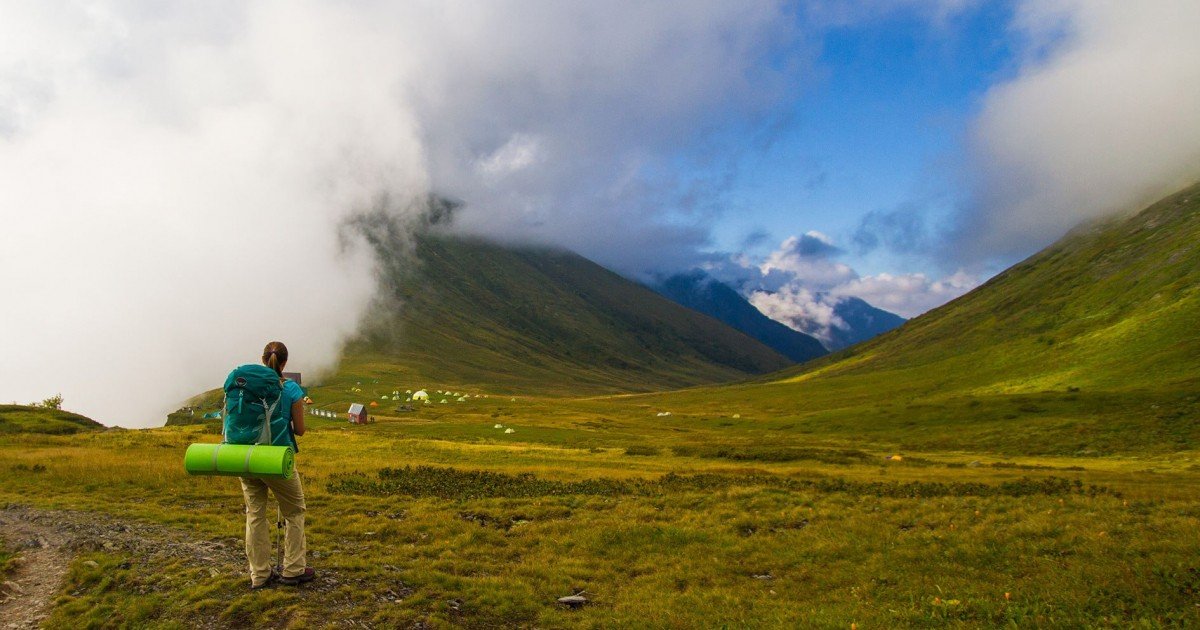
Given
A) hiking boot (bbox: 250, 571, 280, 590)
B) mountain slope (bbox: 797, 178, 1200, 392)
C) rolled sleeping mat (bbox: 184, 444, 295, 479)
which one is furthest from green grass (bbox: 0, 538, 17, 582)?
mountain slope (bbox: 797, 178, 1200, 392)

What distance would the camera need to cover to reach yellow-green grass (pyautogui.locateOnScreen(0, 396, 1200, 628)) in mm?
13516

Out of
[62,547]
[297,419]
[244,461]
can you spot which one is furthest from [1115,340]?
[62,547]

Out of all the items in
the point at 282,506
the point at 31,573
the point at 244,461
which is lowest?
the point at 31,573

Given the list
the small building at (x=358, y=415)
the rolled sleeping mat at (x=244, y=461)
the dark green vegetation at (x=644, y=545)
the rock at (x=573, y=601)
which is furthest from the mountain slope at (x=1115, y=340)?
the small building at (x=358, y=415)

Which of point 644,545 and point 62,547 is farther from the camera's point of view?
point 644,545

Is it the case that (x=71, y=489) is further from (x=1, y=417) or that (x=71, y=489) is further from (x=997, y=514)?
(x=1, y=417)

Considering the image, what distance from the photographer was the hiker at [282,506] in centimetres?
1427

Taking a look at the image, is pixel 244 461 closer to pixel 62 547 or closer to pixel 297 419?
pixel 297 419

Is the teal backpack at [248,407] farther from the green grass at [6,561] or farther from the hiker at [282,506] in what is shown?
the green grass at [6,561]

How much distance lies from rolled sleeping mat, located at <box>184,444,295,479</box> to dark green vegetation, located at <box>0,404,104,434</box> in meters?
82.1

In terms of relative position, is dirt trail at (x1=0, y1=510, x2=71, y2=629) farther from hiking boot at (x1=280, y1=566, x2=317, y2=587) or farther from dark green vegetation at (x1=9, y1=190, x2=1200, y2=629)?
hiking boot at (x1=280, y1=566, x2=317, y2=587)

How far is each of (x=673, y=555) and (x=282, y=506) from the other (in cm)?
1148

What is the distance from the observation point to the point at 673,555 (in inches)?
775

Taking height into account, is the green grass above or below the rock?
above
